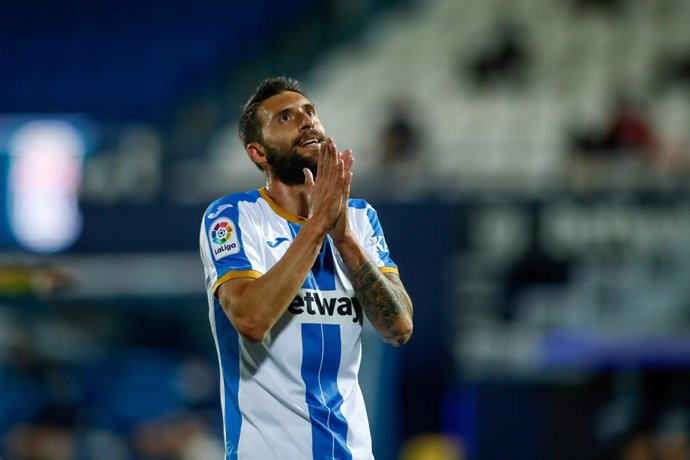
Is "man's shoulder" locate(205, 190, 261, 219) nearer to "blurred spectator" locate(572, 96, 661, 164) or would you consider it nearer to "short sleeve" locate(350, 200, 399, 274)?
"short sleeve" locate(350, 200, 399, 274)

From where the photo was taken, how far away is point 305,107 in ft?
13.4

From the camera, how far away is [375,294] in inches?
153

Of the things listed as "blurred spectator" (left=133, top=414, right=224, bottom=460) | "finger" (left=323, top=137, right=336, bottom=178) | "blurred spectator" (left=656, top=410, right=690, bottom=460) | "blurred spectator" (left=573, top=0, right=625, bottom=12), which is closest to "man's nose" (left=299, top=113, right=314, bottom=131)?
"finger" (left=323, top=137, right=336, bottom=178)

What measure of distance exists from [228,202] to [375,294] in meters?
0.61

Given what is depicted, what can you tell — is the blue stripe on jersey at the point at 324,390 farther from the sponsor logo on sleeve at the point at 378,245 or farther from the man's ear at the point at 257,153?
the man's ear at the point at 257,153

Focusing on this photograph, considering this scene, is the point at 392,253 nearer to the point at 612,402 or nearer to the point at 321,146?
the point at 612,402

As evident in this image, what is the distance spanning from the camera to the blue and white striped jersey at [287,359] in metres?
3.86

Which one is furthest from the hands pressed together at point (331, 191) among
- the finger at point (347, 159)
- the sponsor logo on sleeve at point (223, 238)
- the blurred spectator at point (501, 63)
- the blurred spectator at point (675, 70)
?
the blurred spectator at point (675, 70)

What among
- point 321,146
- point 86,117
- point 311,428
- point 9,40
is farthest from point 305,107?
point 9,40

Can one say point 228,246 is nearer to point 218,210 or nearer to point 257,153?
point 218,210

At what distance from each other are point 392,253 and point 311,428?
24.6 ft

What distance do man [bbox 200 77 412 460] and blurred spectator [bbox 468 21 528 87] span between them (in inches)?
440

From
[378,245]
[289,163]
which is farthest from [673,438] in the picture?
[289,163]

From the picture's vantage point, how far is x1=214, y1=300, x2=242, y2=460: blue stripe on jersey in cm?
392
